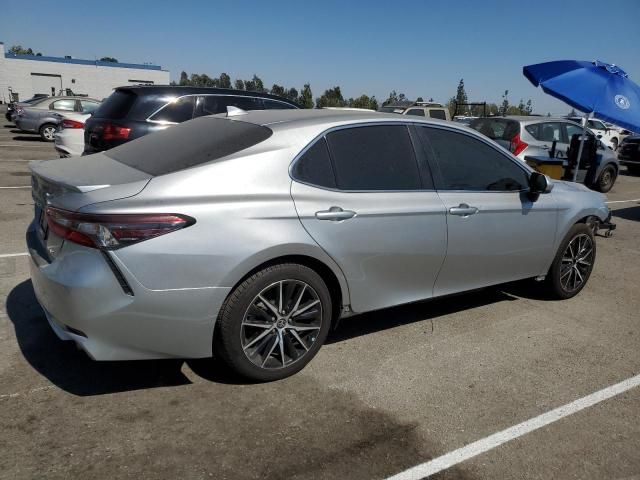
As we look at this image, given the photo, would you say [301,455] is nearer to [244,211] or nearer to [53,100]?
[244,211]

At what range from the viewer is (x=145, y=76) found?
213 feet

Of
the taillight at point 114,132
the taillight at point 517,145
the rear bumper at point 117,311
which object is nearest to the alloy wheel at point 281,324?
the rear bumper at point 117,311

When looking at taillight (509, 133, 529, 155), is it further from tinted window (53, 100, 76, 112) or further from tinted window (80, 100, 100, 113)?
tinted window (53, 100, 76, 112)

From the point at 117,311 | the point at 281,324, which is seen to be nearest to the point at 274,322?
the point at 281,324

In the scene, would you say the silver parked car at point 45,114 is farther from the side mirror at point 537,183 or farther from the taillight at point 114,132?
the side mirror at point 537,183

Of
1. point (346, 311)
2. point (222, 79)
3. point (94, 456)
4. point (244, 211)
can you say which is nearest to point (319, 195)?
point (244, 211)

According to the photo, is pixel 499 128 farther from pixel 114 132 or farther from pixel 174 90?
pixel 114 132

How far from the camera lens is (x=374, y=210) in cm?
354

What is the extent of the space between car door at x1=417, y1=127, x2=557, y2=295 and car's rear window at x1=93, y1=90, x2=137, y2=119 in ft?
15.9

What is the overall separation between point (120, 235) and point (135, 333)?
0.53 meters

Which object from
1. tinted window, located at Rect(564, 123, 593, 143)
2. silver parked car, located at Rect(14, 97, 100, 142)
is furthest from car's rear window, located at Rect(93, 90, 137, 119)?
silver parked car, located at Rect(14, 97, 100, 142)

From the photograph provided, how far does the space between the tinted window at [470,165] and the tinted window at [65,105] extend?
60.6 feet

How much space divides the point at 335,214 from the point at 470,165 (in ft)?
4.74

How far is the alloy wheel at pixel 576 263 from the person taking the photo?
16.5 feet
